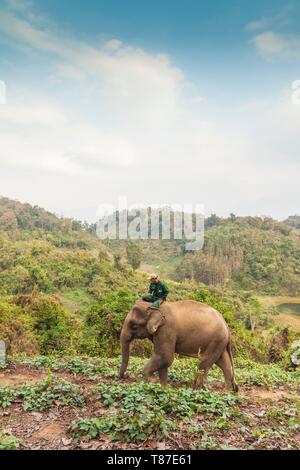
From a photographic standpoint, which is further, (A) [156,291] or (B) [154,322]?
(A) [156,291]

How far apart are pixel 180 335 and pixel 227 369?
1.54 meters

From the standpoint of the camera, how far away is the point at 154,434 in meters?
6.52

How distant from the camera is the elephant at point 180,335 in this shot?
31.3ft

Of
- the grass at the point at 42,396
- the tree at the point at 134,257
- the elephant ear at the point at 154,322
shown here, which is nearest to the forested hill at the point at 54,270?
the tree at the point at 134,257

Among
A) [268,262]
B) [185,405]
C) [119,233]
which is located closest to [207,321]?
[185,405]

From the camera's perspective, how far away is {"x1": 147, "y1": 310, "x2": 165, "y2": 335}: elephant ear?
9.49 meters

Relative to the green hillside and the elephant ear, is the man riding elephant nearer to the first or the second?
the elephant ear

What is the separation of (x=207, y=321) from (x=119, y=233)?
465 ft

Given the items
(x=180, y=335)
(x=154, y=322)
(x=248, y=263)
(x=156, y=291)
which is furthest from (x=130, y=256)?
(x=154, y=322)

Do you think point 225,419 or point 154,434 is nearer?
point 154,434

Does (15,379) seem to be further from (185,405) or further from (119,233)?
(119,233)

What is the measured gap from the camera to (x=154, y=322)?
9.55 m

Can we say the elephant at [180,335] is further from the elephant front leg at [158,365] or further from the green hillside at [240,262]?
the green hillside at [240,262]

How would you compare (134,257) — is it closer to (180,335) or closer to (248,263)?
(248,263)
